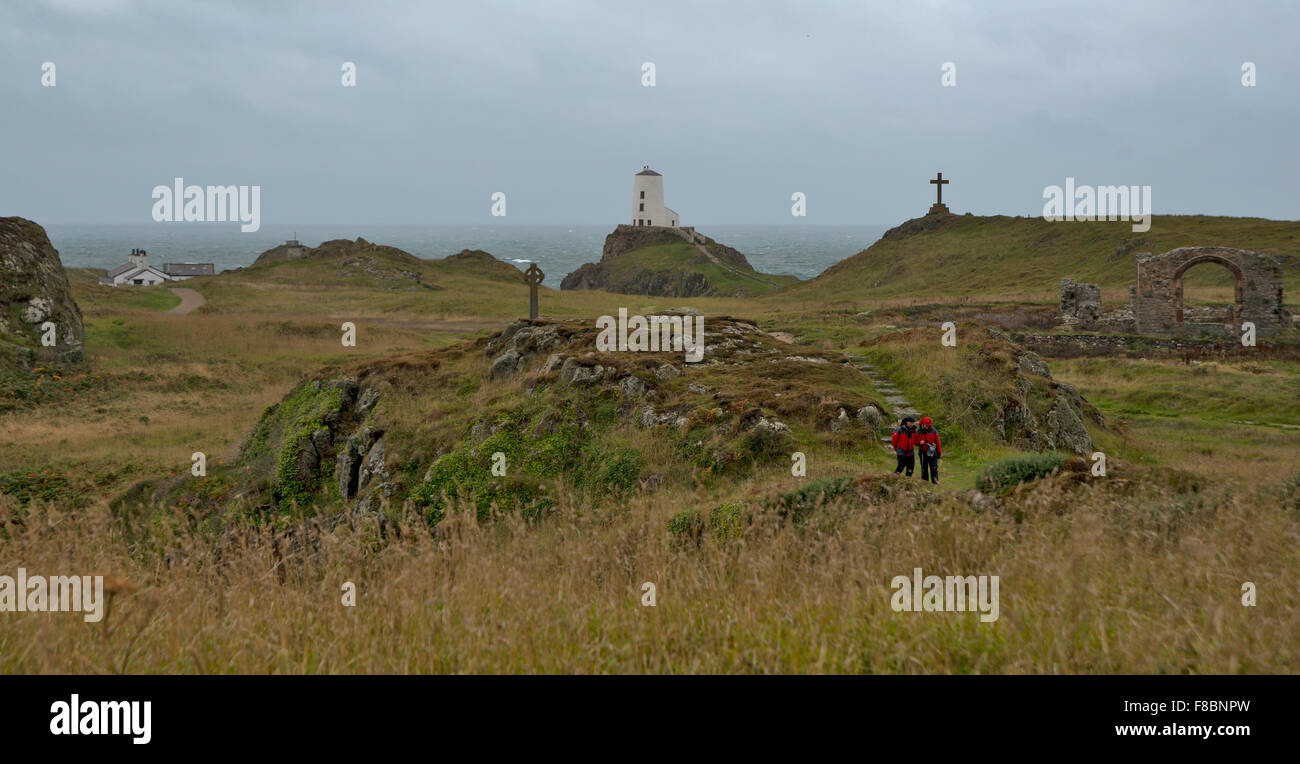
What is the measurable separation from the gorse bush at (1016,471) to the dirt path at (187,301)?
5399cm

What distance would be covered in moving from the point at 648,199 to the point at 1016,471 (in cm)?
12305

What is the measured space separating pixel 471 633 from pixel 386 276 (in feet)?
272

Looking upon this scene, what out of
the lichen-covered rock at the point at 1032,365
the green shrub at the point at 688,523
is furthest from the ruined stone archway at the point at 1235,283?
the green shrub at the point at 688,523

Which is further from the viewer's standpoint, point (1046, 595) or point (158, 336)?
point (158, 336)

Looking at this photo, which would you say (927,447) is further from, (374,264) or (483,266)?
(483,266)

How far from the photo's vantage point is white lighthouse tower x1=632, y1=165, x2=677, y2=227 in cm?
12900

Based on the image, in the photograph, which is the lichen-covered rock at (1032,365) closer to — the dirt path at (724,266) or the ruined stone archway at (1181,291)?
the ruined stone archway at (1181,291)

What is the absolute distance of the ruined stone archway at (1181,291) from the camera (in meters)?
38.5

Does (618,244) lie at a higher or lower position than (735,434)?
higher

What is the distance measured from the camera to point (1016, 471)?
1022 centimetres

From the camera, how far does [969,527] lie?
676 cm

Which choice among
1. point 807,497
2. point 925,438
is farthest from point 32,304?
point 925,438
